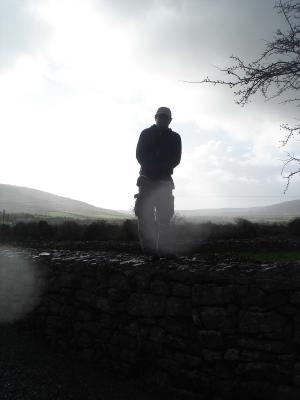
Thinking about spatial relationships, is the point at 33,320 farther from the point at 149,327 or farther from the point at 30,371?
the point at 149,327

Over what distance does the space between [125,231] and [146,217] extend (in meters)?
12.1

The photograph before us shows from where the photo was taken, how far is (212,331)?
4.63 m

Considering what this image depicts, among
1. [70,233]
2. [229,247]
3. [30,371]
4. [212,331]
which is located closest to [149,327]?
[212,331]

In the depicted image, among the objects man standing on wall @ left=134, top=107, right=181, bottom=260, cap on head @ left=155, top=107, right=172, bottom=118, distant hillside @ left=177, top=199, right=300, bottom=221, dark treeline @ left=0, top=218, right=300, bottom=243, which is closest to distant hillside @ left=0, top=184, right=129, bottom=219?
distant hillside @ left=177, top=199, right=300, bottom=221

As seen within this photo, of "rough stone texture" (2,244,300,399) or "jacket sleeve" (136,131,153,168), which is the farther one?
"jacket sleeve" (136,131,153,168)

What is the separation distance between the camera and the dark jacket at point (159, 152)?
6312 mm

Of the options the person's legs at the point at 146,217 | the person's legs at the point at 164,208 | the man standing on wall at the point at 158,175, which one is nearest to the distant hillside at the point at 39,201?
the person's legs at the point at 146,217

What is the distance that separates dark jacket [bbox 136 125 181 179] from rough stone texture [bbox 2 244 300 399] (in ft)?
4.91

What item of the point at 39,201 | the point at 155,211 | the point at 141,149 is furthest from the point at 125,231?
the point at 39,201

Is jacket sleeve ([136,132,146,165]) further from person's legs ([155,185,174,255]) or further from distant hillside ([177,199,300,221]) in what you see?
distant hillside ([177,199,300,221])

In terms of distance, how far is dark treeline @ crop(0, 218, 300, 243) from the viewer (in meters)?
17.8

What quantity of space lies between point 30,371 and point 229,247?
28.9 ft

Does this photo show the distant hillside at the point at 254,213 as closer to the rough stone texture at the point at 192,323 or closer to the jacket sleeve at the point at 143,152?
the jacket sleeve at the point at 143,152

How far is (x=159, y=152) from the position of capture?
249 inches
